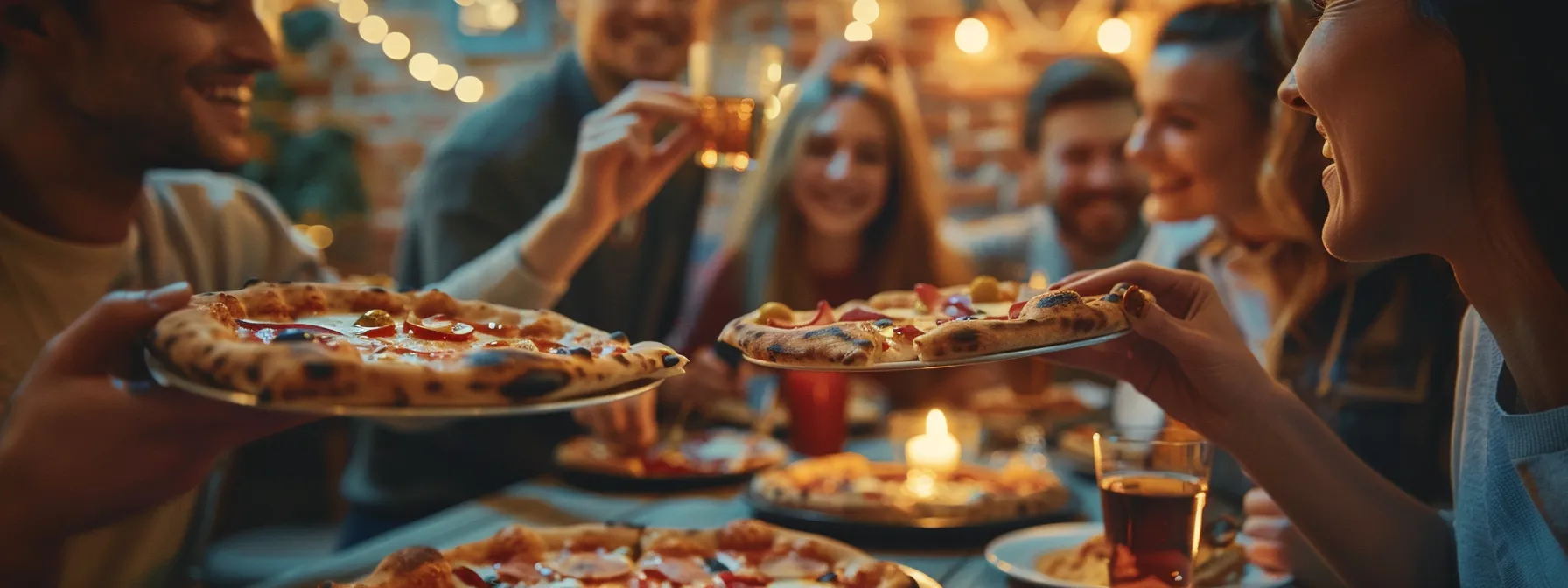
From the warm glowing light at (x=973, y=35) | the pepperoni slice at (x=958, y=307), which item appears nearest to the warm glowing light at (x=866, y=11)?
the warm glowing light at (x=973, y=35)

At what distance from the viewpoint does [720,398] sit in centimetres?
265

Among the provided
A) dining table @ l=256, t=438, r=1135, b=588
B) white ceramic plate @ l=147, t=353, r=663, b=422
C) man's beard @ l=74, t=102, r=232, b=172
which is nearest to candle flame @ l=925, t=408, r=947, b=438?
dining table @ l=256, t=438, r=1135, b=588

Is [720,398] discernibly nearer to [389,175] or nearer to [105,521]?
[105,521]

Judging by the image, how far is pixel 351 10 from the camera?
5.34m

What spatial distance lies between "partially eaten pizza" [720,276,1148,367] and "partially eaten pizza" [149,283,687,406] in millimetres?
133

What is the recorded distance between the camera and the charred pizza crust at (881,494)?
1681 mm

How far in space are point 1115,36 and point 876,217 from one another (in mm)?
1822

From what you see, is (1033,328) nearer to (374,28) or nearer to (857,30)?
(857,30)

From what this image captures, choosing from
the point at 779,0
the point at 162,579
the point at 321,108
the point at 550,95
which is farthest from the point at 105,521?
the point at 321,108

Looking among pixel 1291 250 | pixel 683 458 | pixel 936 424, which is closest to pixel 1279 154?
pixel 1291 250

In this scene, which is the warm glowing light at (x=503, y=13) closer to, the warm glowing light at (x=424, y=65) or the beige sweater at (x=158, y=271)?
the warm glowing light at (x=424, y=65)

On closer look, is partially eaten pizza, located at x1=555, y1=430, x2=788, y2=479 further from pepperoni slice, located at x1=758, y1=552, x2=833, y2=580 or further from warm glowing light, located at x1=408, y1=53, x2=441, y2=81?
warm glowing light, located at x1=408, y1=53, x2=441, y2=81

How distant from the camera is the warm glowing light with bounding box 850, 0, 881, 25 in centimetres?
487

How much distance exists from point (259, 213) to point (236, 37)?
1.89 ft
